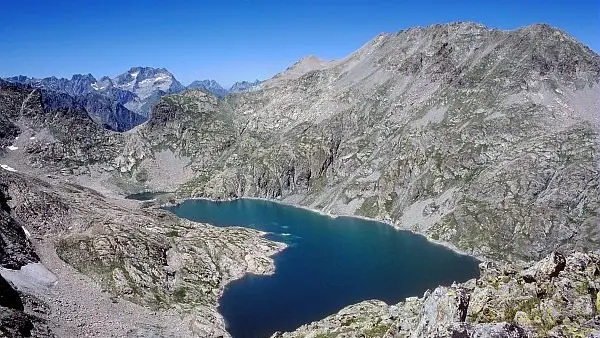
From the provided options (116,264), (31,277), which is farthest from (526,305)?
(116,264)

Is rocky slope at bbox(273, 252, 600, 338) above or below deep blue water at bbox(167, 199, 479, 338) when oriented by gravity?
above

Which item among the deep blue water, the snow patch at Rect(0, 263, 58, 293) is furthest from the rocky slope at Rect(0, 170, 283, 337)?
the deep blue water

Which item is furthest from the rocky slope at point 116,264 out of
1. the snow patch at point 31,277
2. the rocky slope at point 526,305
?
the rocky slope at point 526,305

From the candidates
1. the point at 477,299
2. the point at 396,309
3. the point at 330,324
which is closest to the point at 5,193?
the point at 330,324

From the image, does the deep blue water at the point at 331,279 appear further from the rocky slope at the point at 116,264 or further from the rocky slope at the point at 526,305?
the rocky slope at the point at 526,305

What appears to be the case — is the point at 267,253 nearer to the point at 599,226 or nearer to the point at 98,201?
the point at 98,201

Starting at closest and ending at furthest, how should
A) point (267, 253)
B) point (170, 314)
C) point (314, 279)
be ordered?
point (170, 314)
point (314, 279)
point (267, 253)

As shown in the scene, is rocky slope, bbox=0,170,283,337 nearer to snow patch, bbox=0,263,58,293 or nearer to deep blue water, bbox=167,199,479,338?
snow patch, bbox=0,263,58,293

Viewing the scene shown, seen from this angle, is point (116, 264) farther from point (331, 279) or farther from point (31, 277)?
point (331, 279)
